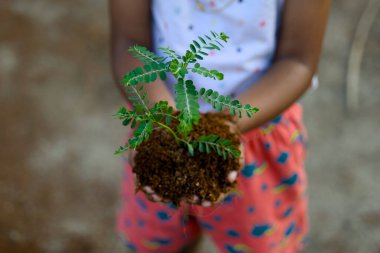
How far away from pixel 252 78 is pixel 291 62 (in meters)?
0.09

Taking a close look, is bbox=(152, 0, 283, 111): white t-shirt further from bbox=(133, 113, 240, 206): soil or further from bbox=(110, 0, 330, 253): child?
bbox=(133, 113, 240, 206): soil

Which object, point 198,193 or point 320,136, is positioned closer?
point 198,193

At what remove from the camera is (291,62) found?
3.24ft

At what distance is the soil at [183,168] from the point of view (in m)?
Answer: 0.82

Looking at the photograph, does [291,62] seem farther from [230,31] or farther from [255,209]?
[255,209]

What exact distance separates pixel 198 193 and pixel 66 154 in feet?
3.91

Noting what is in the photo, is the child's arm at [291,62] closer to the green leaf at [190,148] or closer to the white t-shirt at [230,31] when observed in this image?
the white t-shirt at [230,31]

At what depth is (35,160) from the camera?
6.25 feet

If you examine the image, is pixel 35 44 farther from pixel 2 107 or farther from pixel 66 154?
pixel 66 154

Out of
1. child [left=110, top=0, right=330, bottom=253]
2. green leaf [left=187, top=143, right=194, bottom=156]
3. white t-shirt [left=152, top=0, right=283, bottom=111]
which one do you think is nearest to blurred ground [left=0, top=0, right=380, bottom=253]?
child [left=110, top=0, right=330, bottom=253]

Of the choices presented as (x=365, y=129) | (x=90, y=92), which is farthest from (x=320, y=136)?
(x=90, y=92)

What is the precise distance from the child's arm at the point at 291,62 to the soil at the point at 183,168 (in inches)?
4.9

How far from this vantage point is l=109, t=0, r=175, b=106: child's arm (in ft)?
3.36

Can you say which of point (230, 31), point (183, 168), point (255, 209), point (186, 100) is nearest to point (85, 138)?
point (255, 209)
